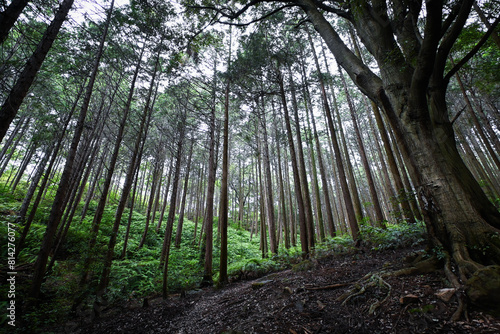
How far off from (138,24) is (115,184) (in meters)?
24.2

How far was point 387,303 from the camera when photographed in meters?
2.37

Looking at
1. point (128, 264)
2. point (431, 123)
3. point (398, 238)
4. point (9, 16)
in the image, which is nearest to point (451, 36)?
Result: point (431, 123)

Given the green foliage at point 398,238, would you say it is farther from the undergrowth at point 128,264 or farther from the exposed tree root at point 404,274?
the exposed tree root at point 404,274

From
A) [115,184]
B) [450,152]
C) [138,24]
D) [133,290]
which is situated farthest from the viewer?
[115,184]

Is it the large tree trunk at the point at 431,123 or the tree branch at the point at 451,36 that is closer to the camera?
the tree branch at the point at 451,36

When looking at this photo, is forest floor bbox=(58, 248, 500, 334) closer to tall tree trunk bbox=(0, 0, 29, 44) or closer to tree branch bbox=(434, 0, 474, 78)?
tree branch bbox=(434, 0, 474, 78)

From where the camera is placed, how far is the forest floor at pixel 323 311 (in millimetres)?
1993

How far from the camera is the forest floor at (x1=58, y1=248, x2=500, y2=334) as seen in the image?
1.99 meters

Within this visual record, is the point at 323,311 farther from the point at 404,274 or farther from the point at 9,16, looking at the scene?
the point at 9,16

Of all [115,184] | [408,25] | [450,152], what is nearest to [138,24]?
[408,25]

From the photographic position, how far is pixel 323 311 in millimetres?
2768

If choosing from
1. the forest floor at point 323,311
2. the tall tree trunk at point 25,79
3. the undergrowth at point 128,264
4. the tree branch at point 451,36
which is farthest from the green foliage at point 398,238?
the tall tree trunk at point 25,79

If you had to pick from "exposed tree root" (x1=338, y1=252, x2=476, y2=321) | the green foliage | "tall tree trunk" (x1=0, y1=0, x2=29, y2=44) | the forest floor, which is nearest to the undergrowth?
the green foliage

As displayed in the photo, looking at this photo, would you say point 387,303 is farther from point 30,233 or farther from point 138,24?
point 30,233
